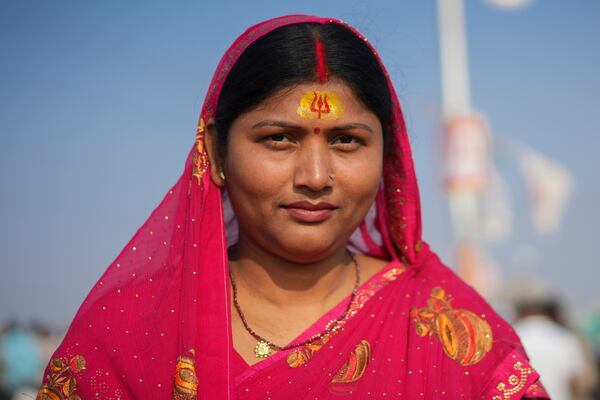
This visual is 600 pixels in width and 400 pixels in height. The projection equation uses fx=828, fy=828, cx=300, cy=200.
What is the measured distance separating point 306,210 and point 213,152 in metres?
0.43

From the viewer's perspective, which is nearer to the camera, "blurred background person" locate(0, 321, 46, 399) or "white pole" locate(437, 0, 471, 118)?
"blurred background person" locate(0, 321, 46, 399)

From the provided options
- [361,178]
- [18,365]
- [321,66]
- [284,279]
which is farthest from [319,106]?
[18,365]

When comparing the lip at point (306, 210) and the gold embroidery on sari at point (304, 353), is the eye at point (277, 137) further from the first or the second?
the gold embroidery on sari at point (304, 353)

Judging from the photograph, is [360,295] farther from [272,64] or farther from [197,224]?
[272,64]

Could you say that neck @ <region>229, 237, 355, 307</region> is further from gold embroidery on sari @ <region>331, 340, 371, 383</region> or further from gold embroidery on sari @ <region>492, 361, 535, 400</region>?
gold embroidery on sari @ <region>492, 361, 535, 400</region>

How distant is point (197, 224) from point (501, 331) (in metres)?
1.01

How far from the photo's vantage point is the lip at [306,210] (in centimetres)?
242

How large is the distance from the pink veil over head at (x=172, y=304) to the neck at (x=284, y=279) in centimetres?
16

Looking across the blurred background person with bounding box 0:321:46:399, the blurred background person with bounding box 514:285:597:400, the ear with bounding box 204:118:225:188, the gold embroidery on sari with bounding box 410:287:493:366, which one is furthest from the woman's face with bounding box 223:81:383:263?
the blurred background person with bounding box 0:321:46:399

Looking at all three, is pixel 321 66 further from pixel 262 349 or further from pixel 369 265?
pixel 262 349

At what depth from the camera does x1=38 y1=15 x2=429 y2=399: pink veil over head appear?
2371mm

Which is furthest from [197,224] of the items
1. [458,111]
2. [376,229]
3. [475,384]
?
[458,111]

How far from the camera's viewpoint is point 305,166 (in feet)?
7.82

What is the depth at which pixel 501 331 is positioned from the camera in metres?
2.62
